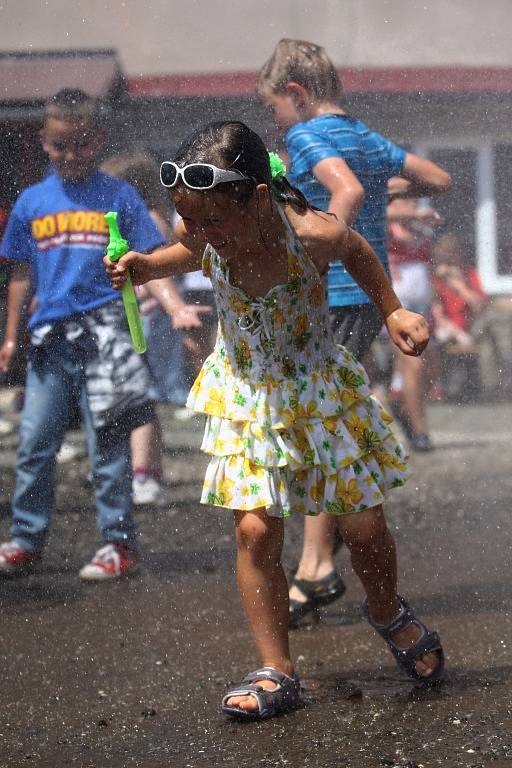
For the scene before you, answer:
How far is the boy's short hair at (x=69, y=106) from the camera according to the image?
14.4 feet

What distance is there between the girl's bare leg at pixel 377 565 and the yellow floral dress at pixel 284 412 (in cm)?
5

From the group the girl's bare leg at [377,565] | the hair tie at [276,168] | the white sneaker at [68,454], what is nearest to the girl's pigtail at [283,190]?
the hair tie at [276,168]

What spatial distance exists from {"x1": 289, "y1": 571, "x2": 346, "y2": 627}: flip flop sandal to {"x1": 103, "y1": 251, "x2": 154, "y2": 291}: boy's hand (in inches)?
45.7

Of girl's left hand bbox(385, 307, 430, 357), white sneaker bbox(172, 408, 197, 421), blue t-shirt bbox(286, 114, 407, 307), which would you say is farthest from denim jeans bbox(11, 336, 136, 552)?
white sneaker bbox(172, 408, 197, 421)

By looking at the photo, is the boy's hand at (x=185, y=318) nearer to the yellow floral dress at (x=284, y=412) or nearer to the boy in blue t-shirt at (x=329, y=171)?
the boy in blue t-shirt at (x=329, y=171)

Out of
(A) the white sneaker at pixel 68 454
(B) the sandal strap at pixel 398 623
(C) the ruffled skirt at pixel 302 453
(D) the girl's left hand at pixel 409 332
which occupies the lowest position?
(A) the white sneaker at pixel 68 454

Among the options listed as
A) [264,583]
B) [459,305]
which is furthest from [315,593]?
[459,305]

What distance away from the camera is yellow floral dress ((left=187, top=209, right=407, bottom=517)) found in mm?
2879

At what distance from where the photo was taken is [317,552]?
3740mm

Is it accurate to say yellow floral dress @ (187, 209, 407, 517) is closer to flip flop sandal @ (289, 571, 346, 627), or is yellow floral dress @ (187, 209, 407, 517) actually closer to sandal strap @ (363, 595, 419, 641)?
sandal strap @ (363, 595, 419, 641)

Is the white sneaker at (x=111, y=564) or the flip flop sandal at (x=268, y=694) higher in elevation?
the flip flop sandal at (x=268, y=694)

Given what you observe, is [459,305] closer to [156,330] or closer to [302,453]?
[156,330]

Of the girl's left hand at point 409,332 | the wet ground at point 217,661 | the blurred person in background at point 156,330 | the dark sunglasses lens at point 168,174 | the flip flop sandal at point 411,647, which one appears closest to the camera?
the wet ground at point 217,661

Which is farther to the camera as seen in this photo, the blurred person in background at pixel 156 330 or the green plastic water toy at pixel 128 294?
the blurred person in background at pixel 156 330
